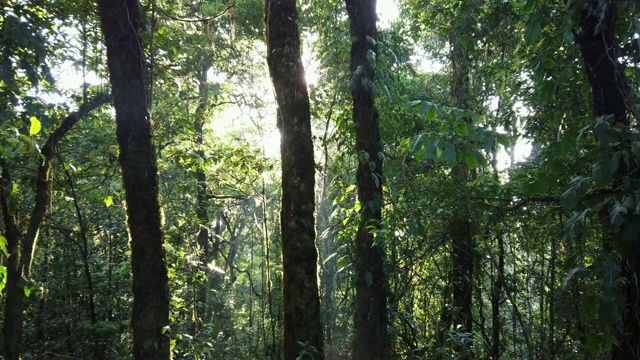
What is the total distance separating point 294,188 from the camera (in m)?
3.05

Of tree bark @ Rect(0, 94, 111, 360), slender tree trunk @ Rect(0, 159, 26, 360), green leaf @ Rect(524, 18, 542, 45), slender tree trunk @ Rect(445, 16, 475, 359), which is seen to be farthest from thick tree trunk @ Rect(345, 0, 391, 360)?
slender tree trunk @ Rect(0, 159, 26, 360)

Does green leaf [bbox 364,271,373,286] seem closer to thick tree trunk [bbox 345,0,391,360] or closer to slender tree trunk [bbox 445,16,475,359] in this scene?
thick tree trunk [bbox 345,0,391,360]

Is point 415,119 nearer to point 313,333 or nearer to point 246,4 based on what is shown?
point 246,4

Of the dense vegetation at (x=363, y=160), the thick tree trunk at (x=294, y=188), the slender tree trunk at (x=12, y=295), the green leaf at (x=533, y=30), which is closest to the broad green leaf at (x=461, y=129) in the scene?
the dense vegetation at (x=363, y=160)

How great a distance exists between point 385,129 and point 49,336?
9.23 m

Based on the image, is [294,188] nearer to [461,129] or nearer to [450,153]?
[450,153]

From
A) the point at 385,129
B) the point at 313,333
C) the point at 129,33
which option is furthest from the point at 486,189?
the point at 129,33

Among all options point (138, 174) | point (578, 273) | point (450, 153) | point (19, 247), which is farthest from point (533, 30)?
point (19, 247)

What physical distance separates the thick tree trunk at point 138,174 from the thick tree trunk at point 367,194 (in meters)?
1.91

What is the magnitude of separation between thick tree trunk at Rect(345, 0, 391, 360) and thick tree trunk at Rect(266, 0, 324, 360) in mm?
1180

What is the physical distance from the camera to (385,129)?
486 centimetres

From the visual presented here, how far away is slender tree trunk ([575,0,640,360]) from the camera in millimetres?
1972

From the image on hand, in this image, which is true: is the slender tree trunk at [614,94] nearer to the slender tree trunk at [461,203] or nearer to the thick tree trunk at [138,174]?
the slender tree trunk at [461,203]

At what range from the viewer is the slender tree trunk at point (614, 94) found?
1.97 metres
